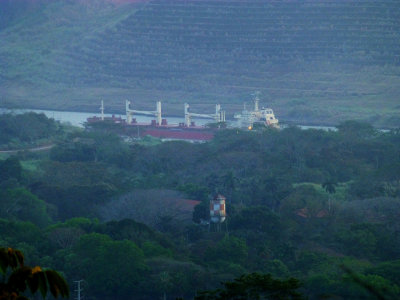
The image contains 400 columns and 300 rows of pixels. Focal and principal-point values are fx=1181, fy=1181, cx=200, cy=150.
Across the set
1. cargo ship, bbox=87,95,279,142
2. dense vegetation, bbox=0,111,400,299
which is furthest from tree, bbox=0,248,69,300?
cargo ship, bbox=87,95,279,142

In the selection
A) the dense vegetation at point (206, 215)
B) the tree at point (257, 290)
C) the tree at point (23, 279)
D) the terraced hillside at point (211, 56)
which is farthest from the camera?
the terraced hillside at point (211, 56)

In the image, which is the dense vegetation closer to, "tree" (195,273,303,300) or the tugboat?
"tree" (195,273,303,300)

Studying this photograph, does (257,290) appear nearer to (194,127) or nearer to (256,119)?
(256,119)

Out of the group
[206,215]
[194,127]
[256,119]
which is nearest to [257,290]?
[206,215]

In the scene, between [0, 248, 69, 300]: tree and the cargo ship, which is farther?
the cargo ship

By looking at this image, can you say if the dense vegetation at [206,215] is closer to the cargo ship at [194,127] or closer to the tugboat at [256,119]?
the tugboat at [256,119]

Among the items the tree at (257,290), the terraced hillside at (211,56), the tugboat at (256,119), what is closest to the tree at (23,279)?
the tree at (257,290)

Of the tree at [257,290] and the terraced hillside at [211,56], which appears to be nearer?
the tree at [257,290]
